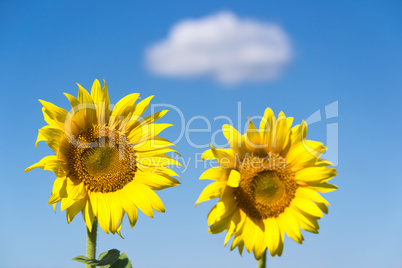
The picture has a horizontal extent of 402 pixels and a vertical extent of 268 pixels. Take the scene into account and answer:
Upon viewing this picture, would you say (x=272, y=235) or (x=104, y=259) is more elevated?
(x=272, y=235)

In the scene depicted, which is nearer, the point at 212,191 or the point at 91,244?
the point at 212,191

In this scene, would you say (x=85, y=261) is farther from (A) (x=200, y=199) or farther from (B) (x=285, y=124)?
(B) (x=285, y=124)

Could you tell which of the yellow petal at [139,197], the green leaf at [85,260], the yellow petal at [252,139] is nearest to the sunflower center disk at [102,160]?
the yellow petal at [139,197]

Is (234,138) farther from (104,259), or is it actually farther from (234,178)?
(104,259)

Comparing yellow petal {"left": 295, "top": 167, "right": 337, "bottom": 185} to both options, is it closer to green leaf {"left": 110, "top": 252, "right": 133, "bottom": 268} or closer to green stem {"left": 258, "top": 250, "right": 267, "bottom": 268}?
green stem {"left": 258, "top": 250, "right": 267, "bottom": 268}

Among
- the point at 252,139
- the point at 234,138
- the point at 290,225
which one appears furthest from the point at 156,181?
the point at 290,225

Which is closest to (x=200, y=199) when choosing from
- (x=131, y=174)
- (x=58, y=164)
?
(x=131, y=174)
